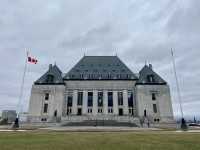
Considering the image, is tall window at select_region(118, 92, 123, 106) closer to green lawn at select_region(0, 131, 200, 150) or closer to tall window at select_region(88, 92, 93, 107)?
tall window at select_region(88, 92, 93, 107)

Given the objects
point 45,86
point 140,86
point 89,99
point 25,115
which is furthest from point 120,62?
point 25,115

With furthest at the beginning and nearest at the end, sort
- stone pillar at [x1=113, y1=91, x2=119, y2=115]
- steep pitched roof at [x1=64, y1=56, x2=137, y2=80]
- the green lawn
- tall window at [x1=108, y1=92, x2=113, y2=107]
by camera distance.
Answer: steep pitched roof at [x1=64, y1=56, x2=137, y2=80] < tall window at [x1=108, y1=92, x2=113, y2=107] < stone pillar at [x1=113, y1=91, x2=119, y2=115] < the green lawn

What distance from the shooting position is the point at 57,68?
6856 centimetres

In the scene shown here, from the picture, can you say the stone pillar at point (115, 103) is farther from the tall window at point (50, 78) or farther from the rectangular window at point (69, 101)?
the tall window at point (50, 78)

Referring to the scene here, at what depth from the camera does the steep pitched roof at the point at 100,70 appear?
6438cm

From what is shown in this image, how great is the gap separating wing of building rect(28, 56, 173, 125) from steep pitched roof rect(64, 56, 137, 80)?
13.8 inches

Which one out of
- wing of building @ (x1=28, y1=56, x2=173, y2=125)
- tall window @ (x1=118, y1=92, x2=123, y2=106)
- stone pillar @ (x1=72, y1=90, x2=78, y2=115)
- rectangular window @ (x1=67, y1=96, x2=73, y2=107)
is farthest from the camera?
rectangular window @ (x1=67, y1=96, x2=73, y2=107)

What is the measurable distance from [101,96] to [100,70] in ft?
33.0

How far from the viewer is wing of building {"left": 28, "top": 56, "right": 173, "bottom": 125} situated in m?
60.0

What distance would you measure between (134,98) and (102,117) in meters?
14.0

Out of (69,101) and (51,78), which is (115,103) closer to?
(69,101)

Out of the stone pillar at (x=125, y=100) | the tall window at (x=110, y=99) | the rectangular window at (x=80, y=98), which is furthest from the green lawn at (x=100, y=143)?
the rectangular window at (x=80, y=98)

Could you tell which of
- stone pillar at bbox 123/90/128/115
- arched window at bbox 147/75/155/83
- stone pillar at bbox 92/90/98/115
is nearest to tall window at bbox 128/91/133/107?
stone pillar at bbox 123/90/128/115

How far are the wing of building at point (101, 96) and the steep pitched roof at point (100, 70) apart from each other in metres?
0.35
